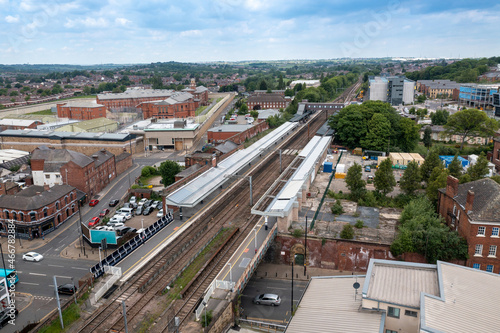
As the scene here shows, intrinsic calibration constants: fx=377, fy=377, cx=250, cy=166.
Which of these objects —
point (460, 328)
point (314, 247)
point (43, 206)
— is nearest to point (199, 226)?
point (314, 247)

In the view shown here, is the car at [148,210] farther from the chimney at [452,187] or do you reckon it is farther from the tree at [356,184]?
the chimney at [452,187]

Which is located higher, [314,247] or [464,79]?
[464,79]

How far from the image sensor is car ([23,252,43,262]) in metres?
31.4

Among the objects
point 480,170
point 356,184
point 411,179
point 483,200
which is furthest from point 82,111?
point 483,200

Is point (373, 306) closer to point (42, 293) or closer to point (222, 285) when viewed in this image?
point (222, 285)

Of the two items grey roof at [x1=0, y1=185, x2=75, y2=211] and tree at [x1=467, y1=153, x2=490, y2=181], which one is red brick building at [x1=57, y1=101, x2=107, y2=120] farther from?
tree at [x1=467, y1=153, x2=490, y2=181]

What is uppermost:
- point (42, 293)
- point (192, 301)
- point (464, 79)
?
point (464, 79)

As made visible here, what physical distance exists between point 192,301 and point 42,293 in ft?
A: 39.7

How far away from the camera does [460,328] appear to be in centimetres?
1595

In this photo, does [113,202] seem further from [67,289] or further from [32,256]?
[67,289]

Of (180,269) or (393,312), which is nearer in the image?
(393,312)

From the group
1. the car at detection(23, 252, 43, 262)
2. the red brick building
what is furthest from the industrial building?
the car at detection(23, 252, 43, 262)

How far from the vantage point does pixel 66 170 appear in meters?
43.4

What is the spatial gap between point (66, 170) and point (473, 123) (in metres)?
61.2
